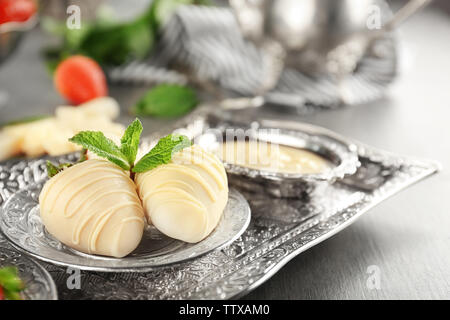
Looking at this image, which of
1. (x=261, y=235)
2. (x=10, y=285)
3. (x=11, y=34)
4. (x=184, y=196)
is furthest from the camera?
(x=11, y=34)

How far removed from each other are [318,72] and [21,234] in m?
1.23

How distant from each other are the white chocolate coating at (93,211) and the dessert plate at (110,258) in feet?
0.06

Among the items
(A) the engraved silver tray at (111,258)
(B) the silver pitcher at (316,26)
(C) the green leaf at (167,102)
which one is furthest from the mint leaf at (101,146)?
(B) the silver pitcher at (316,26)

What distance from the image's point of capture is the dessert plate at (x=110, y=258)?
2.78 feet

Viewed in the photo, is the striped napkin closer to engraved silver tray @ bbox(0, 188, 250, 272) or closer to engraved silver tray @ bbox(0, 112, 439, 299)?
engraved silver tray @ bbox(0, 112, 439, 299)

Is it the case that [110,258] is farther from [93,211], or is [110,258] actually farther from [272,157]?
[272,157]

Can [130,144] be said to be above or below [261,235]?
above

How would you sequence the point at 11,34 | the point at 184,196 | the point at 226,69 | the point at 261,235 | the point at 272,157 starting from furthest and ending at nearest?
the point at 226,69 < the point at 11,34 < the point at 272,157 < the point at 261,235 < the point at 184,196

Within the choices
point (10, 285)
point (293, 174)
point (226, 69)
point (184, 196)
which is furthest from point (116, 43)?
point (10, 285)

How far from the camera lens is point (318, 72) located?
1.96 meters

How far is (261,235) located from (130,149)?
240 mm

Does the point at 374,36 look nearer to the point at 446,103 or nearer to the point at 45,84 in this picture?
the point at 446,103

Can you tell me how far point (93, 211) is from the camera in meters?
0.89

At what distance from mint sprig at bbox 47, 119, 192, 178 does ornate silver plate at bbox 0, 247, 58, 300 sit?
141mm
